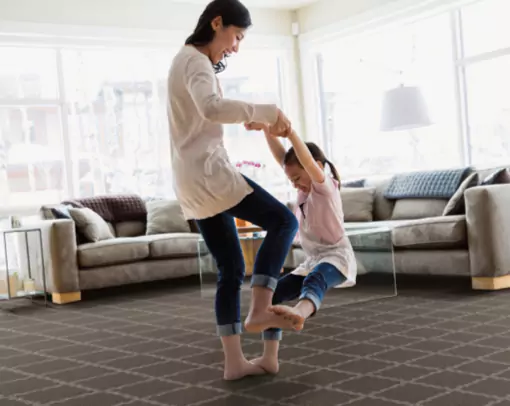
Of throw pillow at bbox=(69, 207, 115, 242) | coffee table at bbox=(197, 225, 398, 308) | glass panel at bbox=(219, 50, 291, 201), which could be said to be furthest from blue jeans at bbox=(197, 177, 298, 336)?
glass panel at bbox=(219, 50, 291, 201)

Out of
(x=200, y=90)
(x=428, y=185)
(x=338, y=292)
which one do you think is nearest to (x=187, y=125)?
(x=200, y=90)

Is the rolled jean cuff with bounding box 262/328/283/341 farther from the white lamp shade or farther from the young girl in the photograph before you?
the white lamp shade

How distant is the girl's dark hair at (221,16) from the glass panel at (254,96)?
534 cm

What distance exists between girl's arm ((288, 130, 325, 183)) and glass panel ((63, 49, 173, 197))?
15.3 ft

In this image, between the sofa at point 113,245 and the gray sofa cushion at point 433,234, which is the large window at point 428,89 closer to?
the gray sofa cushion at point 433,234

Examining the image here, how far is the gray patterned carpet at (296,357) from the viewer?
221 cm

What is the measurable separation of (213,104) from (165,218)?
4135 mm

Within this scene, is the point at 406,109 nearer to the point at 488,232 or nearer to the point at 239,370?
the point at 488,232

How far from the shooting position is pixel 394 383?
2256mm

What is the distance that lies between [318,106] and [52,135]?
2993mm

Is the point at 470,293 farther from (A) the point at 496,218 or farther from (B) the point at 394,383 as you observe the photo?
(B) the point at 394,383

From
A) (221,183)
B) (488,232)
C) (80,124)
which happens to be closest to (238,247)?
(221,183)

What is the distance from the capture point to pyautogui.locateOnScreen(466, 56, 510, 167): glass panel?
6012 mm

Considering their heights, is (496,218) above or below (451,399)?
above
